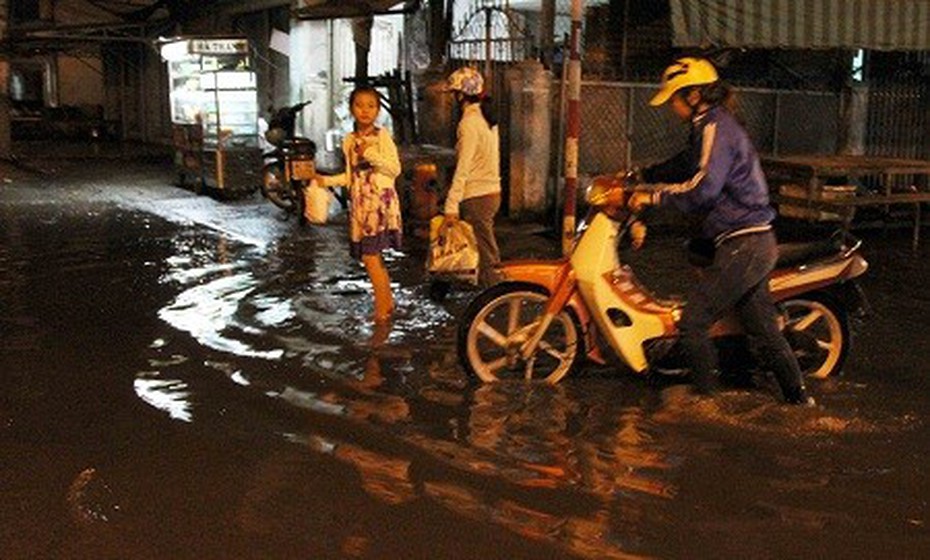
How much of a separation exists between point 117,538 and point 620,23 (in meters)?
11.7

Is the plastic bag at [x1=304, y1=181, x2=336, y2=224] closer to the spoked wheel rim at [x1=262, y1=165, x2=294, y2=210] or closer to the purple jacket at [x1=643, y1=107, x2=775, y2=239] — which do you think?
the purple jacket at [x1=643, y1=107, x2=775, y2=239]

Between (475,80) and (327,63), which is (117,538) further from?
(327,63)

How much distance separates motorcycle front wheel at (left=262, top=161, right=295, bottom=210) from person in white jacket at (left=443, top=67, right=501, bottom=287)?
19.3 feet

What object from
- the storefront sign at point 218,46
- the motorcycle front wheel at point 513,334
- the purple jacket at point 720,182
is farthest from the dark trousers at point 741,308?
the storefront sign at point 218,46

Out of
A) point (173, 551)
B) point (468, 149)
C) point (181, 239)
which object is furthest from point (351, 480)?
point (181, 239)

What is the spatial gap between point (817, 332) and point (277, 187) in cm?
927

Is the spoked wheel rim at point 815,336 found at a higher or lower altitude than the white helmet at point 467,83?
lower

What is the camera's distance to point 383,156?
7.45 metres

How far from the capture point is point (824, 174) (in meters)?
11.2

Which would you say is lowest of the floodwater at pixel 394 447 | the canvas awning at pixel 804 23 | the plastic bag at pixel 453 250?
the floodwater at pixel 394 447

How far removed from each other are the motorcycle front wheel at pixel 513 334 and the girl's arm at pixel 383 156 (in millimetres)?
1815

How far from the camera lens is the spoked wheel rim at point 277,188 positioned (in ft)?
45.7

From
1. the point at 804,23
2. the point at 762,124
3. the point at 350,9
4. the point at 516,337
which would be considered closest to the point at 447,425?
the point at 516,337

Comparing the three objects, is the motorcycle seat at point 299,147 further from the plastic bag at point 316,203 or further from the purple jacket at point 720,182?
the purple jacket at point 720,182
